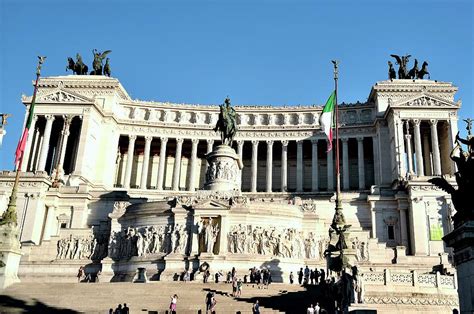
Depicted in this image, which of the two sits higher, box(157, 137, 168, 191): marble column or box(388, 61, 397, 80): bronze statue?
box(388, 61, 397, 80): bronze statue

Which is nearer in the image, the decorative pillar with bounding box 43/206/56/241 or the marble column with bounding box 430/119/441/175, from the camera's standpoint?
the decorative pillar with bounding box 43/206/56/241

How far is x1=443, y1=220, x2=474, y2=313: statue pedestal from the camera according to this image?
51.4 ft

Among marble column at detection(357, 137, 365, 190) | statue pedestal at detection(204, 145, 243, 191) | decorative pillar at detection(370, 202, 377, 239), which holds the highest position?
marble column at detection(357, 137, 365, 190)

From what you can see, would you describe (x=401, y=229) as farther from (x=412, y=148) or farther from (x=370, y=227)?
(x=412, y=148)

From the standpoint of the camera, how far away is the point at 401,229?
54.7 m

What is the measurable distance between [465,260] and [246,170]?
226 feet

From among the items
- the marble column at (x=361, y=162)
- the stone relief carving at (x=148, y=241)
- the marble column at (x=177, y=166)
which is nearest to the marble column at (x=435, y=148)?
the marble column at (x=361, y=162)

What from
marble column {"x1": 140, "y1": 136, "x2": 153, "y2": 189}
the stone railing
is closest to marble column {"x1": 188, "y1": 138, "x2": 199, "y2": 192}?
marble column {"x1": 140, "y1": 136, "x2": 153, "y2": 189}

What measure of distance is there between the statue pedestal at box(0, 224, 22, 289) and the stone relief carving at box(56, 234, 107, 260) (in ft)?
46.7

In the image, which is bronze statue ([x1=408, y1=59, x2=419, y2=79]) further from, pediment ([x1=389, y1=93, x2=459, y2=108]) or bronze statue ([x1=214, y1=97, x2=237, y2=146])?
bronze statue ([x1=214, y1=97, x2=237, y2=146])

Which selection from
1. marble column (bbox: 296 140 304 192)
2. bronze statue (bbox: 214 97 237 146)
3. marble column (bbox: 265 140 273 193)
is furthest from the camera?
marble column (bbox: 296 140 304 192)

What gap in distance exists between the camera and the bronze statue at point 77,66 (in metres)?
80.7

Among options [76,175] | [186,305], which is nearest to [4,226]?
[186,305]

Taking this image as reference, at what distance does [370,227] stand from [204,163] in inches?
1435
